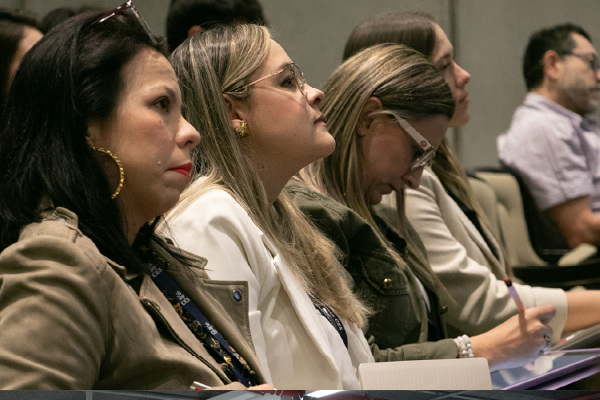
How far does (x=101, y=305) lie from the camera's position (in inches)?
36.1

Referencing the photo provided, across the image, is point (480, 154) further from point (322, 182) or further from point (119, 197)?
point (119, 197)

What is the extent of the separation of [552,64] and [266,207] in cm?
258

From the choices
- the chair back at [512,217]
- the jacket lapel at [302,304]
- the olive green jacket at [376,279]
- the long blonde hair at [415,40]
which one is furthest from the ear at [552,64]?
the jacket lapel at [302,304]

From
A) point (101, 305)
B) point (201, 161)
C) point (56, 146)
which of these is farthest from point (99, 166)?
point (201, 161)

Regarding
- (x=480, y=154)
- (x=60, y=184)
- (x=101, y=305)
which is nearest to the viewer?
(x=101, y=305)

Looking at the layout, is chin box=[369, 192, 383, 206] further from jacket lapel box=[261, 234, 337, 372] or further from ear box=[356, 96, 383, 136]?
jacket lapel box=[261, 234, 337, 372]

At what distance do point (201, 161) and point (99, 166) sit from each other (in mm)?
499

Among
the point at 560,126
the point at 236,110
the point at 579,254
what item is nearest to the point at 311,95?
the point at 236,110

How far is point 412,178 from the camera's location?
2.20 metres

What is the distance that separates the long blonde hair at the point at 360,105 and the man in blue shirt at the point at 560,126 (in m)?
1.44

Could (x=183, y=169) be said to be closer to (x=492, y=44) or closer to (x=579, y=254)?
(x=579, y=254)

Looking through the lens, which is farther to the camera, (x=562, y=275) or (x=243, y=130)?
(x=562, y=275)

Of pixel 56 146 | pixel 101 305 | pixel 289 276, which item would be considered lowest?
pixel 289 276

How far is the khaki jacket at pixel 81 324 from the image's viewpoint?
0.85 meters
